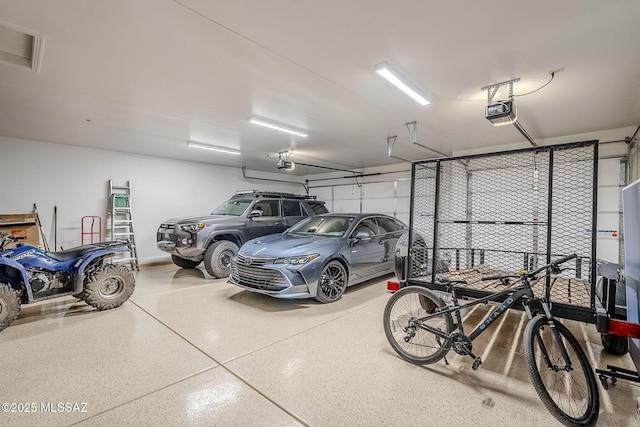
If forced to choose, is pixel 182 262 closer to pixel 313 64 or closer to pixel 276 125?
pixel 276 125

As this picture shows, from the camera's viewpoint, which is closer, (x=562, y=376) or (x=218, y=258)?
(x=562, y=376)

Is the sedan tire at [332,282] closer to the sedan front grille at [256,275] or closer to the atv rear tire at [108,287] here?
the sedan front grille at [256,275]

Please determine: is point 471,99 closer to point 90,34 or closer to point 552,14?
point 552,14

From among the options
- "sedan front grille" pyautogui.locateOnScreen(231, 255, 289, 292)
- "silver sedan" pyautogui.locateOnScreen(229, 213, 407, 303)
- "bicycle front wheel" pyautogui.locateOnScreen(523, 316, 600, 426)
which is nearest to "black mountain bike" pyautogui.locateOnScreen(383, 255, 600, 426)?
"bicycle front wheel" pyautogui.locateOnScreen(523, 316, 600, 426)

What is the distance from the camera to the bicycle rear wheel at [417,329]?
89.7 inches

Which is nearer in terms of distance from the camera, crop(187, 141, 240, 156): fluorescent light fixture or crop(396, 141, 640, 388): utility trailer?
crop(396, 141, 640, 388): utility trailer

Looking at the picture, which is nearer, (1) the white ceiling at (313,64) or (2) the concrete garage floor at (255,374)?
(2) the concrete garage floor at (255,374)

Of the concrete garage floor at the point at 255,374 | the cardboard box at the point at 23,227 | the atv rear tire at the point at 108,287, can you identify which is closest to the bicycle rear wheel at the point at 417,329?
the concrete garage floor at the point at 255,374

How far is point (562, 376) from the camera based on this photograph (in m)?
2.12

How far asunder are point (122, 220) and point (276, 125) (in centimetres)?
485

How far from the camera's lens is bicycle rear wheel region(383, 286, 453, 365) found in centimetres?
228

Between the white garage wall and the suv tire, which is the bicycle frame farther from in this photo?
the white garage wall

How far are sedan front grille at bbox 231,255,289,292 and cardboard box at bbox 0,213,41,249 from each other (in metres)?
4.17

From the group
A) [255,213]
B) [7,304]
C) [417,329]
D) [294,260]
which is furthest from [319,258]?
[7,304]
